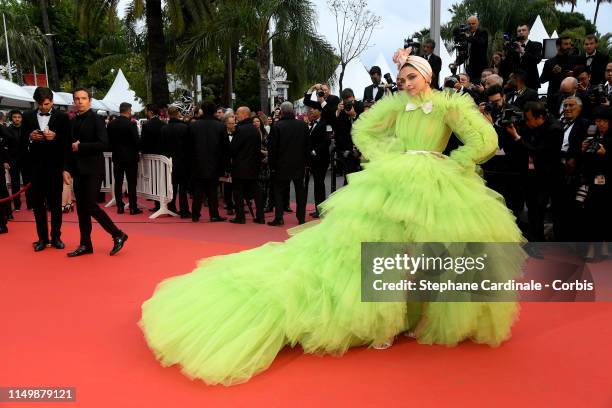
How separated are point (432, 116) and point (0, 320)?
3.83m

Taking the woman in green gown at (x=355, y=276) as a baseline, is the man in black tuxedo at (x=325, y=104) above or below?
above

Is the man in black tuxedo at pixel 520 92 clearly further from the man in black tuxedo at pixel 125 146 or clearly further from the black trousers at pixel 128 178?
the black trousers at pixel 128 178

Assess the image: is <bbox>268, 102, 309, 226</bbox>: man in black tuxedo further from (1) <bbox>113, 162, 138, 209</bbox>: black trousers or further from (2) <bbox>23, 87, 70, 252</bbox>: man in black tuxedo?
(2) <bbox>23, 87, 70, 252</bbox>: man in black tuxedo

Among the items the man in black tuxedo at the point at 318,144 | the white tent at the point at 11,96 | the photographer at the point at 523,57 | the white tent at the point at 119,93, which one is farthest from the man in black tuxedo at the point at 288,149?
the white tent at the point at 119,93

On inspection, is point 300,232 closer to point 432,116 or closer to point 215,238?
point 432,116

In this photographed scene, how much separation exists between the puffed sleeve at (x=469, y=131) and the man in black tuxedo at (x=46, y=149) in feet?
15.6

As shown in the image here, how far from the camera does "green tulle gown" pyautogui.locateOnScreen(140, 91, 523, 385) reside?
348 centimetres

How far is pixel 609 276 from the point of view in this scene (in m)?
5.80

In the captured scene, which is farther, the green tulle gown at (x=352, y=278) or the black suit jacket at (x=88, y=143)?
the black suit jacket at (x=88, y=143)

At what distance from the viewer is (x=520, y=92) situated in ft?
24.2

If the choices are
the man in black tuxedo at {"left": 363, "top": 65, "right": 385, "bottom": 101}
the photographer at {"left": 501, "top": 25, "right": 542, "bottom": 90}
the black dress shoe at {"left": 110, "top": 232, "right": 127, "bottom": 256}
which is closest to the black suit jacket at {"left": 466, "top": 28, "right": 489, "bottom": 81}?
the photographer at {"left": 501, "top": 25, "right": 542, "bottom": 90}

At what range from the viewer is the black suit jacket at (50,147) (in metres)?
6.66

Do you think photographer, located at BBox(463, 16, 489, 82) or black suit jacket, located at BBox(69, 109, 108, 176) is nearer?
black suit jacket, located at BBox(69, 109, 108, 176)

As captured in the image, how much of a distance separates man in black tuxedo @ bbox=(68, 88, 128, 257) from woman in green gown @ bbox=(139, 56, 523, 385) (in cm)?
Answer: 281
